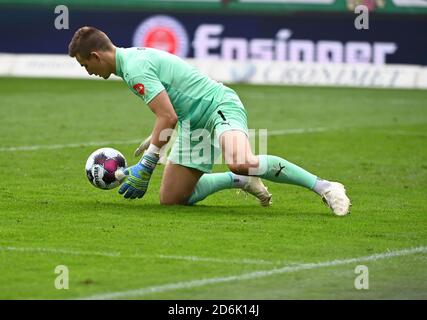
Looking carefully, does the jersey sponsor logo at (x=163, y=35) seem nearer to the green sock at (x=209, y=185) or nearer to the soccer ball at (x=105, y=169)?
the green sock at (x=209, y=185)

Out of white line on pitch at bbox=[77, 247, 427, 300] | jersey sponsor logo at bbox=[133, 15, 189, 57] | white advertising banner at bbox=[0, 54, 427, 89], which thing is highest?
jersey sponsor logo at bbox=[133, 15, 189, 57]

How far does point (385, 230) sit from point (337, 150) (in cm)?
658

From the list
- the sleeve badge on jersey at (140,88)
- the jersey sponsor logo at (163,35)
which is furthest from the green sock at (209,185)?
the jersey sponsor logo at (163,35)

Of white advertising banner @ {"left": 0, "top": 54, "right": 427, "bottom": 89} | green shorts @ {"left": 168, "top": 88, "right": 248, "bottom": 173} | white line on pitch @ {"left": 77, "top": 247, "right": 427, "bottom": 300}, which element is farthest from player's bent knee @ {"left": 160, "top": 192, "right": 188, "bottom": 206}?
white advertising banner @ {"left": 0, "top": 54, "right": 427, "bottom": 89}

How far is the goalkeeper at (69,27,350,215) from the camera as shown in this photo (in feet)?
32.2

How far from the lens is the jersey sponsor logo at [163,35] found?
28.5 m

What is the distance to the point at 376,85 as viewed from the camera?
27688 mm

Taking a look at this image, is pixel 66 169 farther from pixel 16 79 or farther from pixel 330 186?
pixel 16 79

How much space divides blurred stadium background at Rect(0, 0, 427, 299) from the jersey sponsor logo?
0.04m

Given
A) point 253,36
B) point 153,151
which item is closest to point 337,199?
point 153,151

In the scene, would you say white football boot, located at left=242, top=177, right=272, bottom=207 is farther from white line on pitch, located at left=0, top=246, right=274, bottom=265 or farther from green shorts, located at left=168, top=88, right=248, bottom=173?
white line on pitch, located at left=0, top=246, right=274, bottom=265

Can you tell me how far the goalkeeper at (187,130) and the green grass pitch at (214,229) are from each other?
222 mm

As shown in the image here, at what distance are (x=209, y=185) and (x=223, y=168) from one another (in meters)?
3.41
